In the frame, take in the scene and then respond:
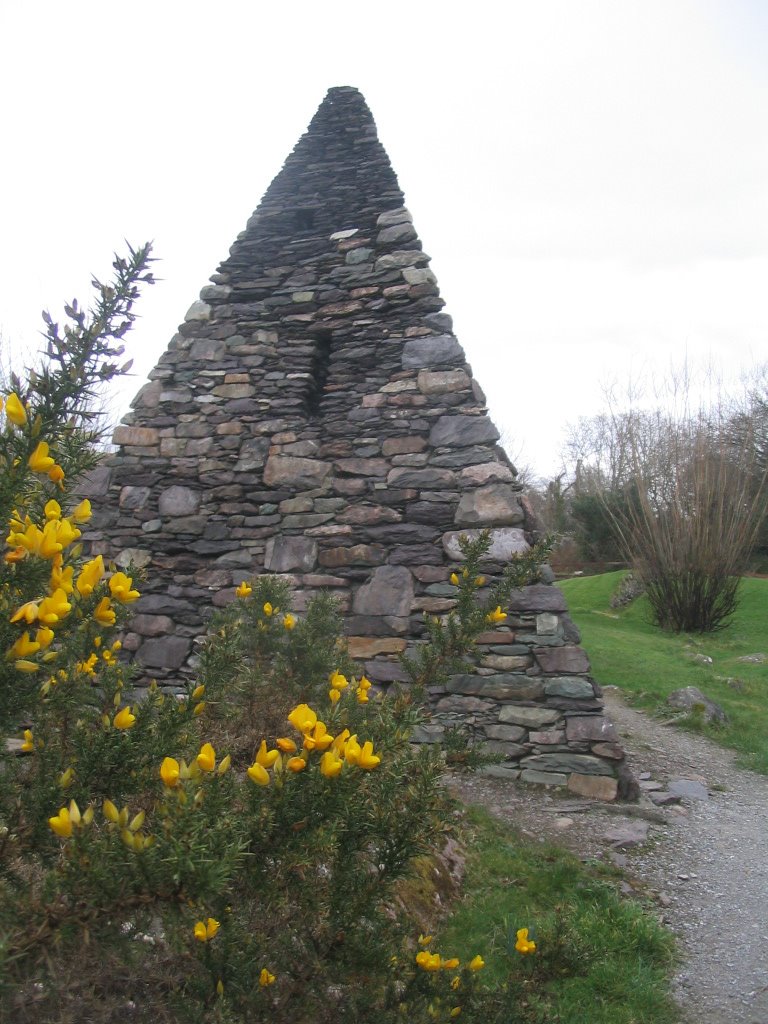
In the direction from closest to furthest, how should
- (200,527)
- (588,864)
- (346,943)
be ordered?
(346,943), (588,864), (200,527)

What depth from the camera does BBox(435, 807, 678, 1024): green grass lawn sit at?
67.9 inches

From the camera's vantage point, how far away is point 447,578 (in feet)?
16.8

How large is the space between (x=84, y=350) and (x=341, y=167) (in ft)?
19.4

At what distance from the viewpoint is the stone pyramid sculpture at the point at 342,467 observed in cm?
489

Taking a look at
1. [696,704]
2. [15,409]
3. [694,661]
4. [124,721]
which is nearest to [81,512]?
[15,409]

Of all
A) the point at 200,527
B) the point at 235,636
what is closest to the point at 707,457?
the point at 200,527

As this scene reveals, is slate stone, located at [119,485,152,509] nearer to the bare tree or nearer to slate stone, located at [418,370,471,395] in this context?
slate stone, located at [418,370,471,395]

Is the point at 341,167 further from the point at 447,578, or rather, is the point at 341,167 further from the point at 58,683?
the point at 58,683

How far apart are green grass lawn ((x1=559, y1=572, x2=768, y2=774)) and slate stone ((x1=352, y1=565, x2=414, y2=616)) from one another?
340cm

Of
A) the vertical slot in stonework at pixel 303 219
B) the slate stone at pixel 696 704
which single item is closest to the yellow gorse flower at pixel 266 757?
the vertical slot in stonework at pixel 303 219

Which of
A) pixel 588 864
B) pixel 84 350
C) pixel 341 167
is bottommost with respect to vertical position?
pixel 588 864

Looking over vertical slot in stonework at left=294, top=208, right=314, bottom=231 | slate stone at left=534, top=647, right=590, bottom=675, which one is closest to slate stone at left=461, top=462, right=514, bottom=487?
slate stone at left=534, top=647, right=590, bottom=675

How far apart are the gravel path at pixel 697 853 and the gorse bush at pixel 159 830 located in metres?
1.77

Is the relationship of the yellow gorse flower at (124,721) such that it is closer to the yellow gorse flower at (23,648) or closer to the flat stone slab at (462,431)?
the yellow gorse flower at (23,648)
